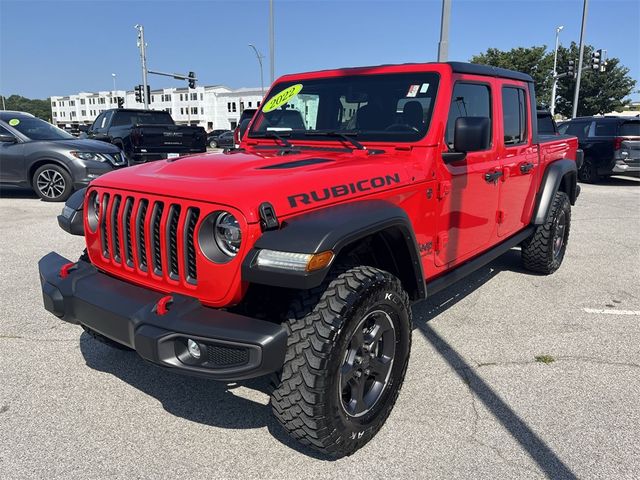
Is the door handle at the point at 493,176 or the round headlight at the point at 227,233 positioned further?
the door handle at the point at 493,176

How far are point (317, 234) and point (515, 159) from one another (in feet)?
8.88

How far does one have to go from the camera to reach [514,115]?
14.1ft

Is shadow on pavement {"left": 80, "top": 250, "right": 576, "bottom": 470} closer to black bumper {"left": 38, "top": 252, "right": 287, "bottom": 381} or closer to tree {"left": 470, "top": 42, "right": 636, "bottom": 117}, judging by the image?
black bumper {"left": 38, "top": 252, "right": 287, "bottom": 381}

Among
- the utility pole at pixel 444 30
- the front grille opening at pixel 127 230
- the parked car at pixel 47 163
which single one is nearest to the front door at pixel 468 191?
the front grille opening at pixel 127 230

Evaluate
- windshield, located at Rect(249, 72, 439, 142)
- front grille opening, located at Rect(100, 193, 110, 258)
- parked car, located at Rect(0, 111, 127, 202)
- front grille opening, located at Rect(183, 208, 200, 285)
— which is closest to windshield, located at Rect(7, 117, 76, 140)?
parked car, located at Rect(0, 111, 127, 202)

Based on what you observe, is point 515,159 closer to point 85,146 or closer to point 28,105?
point 85,146

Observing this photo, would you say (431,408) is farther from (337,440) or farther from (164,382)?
(164,382)

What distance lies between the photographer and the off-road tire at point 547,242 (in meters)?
5.02

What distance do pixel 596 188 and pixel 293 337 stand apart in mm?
12621

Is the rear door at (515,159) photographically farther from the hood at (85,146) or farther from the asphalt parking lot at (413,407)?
the hood at (85,146)

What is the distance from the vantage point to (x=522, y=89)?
14.8 feet

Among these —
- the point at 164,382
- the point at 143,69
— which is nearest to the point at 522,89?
the point at 164,382

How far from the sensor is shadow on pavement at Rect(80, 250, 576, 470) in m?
2.54

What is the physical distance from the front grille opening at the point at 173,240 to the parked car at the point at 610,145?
12844 mm
